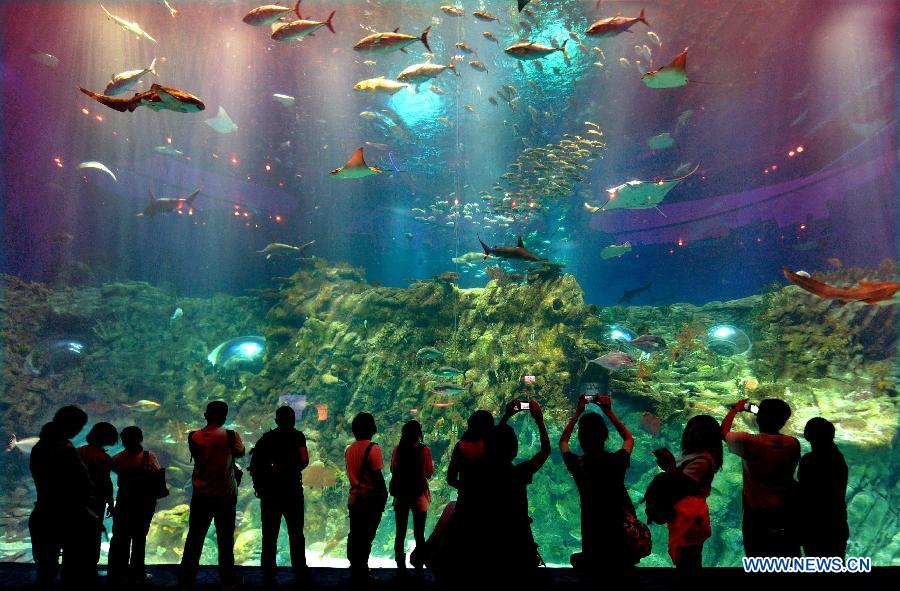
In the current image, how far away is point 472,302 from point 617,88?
9.92 meters

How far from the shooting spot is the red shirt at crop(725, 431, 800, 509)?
2.52 meters

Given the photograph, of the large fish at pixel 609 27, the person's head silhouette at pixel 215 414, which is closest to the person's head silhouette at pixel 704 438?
the person's head silhouette at pixel 215 414

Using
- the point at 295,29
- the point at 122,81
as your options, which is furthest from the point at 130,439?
the point at 122,81

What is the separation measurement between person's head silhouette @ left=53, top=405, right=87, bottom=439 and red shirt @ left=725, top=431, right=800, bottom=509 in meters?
4.49

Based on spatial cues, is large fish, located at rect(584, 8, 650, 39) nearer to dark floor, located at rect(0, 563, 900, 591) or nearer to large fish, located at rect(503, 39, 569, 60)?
large fish, located at rect(503, 39, 569, 60)

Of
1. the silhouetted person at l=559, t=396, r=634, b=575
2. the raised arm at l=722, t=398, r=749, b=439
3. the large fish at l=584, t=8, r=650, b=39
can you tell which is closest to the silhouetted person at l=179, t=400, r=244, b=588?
the silhouetted person at l=559, t=396, r=634, b=575

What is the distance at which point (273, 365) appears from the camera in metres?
11.5

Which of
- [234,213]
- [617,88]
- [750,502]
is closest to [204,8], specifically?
[234,213]

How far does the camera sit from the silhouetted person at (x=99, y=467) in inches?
114

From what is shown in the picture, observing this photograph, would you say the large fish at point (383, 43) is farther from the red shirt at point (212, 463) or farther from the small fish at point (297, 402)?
the small fish at point (297, 402)

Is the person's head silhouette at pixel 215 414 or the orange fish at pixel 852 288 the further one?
the orange fish at pixel 852 288

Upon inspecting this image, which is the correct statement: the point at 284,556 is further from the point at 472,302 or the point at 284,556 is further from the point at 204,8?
the point at 204,8

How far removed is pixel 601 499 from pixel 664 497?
34 centimetres

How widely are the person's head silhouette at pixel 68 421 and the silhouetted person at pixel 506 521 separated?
280 cm
